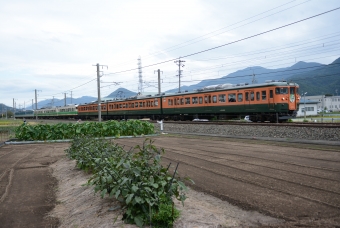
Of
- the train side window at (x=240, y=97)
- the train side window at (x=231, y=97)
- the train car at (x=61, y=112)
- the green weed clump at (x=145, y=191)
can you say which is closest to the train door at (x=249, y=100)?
the train side window at (x=240, y=97)

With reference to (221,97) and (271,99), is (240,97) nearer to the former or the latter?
(221,97)

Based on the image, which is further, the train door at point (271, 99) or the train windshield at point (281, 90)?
the train door at point (271, 99)

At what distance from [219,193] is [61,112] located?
226ft

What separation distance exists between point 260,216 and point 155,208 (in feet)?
5.63

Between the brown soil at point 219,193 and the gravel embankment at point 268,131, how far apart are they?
4.20 metres

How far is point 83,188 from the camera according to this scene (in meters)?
7.23

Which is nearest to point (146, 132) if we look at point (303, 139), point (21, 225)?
point (303, 139)

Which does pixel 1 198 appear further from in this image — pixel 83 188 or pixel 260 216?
pixel 260 216

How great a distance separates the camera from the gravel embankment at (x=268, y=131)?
15.3 metres

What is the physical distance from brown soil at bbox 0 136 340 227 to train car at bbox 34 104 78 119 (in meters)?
54.8

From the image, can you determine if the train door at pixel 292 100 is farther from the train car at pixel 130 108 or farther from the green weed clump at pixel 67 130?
the train car at pixel 130 108

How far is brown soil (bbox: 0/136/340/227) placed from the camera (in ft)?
16.5

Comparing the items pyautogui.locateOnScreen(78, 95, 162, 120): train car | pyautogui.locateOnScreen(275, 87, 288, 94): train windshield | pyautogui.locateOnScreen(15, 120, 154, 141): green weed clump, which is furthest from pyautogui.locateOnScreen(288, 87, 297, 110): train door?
pyautogui.locateOnScreen(78, 95, 162, 120): train car

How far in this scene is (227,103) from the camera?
27172 mm
